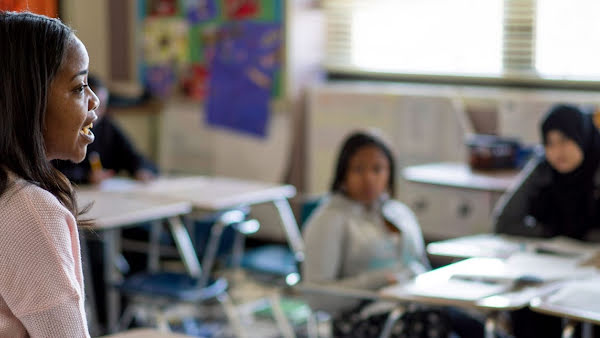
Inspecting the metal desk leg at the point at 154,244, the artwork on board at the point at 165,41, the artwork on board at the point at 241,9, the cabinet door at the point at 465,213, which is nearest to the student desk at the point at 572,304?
the cabinet door at the point at 465,213

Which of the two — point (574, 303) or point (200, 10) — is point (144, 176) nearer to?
point (200, 10)

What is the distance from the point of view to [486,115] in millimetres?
4910

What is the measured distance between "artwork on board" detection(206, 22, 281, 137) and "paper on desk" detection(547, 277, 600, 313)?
3321 millimetres

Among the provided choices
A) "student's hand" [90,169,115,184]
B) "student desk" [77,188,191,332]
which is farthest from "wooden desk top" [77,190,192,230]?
"student's hand" [90,169,115,184]

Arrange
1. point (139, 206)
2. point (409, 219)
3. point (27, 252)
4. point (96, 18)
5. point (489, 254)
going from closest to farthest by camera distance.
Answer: point (27, 252)
point (489, 254)
point (409, 219)
point (139, 206)
point (96, 18)

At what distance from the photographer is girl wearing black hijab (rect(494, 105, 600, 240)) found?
3410mm

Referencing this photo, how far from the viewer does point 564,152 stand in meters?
3.41

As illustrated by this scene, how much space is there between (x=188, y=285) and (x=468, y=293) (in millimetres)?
1500

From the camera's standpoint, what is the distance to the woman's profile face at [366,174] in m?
3.24

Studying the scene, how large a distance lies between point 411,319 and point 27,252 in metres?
1.87

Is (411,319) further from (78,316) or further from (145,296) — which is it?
(78,316)

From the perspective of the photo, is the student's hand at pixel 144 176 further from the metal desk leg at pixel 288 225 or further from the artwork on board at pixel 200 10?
the artwork on board at pixel 200 10

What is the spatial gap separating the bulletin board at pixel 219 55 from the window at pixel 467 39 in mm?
367

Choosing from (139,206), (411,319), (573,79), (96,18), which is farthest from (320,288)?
(96,18)
